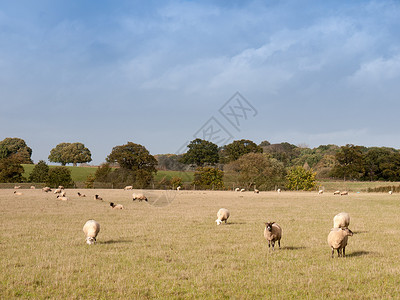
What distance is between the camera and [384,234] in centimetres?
1852

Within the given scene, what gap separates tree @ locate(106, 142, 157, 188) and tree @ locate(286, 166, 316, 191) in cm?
3687

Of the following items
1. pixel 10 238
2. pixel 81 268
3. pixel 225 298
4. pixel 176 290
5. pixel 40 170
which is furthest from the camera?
pixel 40 170

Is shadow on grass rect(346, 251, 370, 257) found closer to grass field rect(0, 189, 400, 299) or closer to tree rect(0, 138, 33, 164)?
grass field rect(0, 189, 400, 299)

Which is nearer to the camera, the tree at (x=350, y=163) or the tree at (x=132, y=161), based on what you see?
the tree at (x=132, y=161)

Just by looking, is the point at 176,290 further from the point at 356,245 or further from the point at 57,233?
the point at 57,233

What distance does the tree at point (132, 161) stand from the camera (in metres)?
95.1

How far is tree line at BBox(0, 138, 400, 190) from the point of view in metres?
94.8

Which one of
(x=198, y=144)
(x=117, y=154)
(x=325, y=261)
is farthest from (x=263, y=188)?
(x=325, y=261)

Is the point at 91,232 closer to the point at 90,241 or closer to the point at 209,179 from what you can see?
the point at 90,241

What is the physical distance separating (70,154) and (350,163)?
11781 cm

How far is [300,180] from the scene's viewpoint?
9900cm

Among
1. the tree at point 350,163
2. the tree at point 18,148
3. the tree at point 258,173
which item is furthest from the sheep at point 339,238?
the tree at point 18,148

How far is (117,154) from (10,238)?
85.6 meters

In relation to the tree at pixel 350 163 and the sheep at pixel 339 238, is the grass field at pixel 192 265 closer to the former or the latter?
the sheep at pixel 339 238
